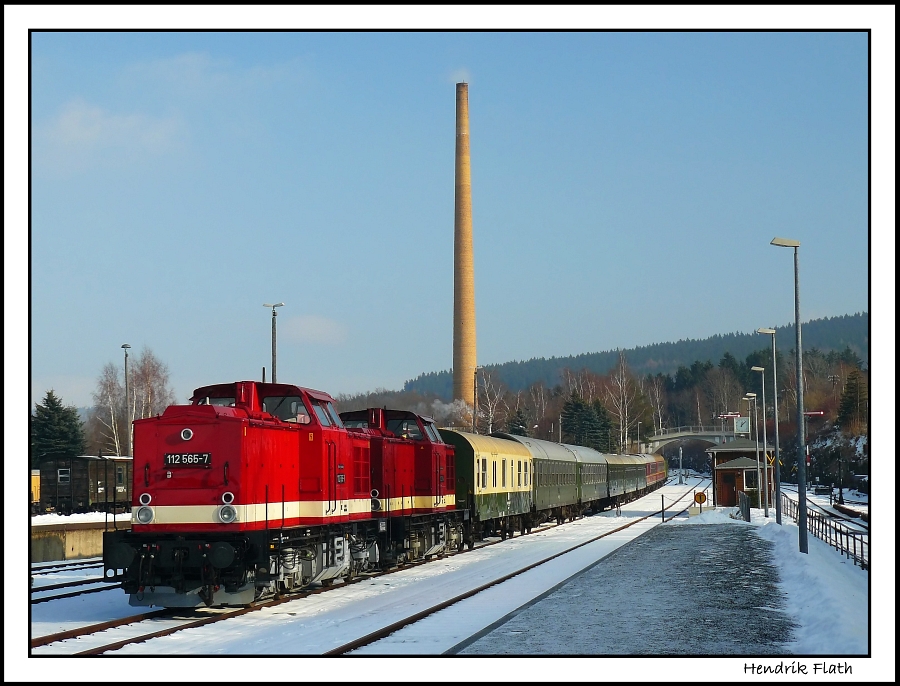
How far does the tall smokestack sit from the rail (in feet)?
172

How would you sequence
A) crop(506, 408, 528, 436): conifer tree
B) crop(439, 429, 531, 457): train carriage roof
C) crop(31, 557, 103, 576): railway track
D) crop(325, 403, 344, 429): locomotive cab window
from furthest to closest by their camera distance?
crop(506, 408, 528, 436): conifer tree → crop(439, 429, 531, 457): train carriage roof → crop(31, 557, 103, 576): railway track → crop(325, 403, 344, 429): locomotive cab window

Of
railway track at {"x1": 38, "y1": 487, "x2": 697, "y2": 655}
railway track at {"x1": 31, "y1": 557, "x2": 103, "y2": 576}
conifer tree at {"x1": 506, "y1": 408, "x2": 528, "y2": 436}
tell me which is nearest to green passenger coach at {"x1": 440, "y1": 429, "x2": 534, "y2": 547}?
railway track at {"x1": 38, "y1": 487, "x2": 697, "y2": 655}

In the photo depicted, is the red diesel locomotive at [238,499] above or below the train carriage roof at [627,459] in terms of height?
above

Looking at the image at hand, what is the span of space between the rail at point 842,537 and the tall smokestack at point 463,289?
172 feet

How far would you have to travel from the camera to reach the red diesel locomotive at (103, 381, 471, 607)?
667 inches

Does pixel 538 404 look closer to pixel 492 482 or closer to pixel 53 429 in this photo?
pixel 53 429

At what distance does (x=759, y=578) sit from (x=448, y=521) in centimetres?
1065

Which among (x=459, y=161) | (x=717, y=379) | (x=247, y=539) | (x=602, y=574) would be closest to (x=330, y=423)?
(x=247, y=539)

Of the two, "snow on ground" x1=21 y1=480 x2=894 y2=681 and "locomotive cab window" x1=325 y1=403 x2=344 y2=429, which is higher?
"locomotive cab window" x1=325 y1=403 x2=344 y2=429

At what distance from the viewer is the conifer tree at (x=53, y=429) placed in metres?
69.5

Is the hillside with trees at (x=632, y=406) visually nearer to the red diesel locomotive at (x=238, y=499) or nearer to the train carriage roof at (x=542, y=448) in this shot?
the train carriage roof at (x=542, y=448)

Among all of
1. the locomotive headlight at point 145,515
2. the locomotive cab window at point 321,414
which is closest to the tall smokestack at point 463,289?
the locomotive cab window at point 321,414

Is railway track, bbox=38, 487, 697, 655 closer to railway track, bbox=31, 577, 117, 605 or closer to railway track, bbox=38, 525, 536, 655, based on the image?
railway track, bbox=38, 525, 536, 655

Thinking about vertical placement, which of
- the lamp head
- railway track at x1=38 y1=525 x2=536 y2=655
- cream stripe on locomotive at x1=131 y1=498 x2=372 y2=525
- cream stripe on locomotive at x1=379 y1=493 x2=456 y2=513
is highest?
the lamp head
